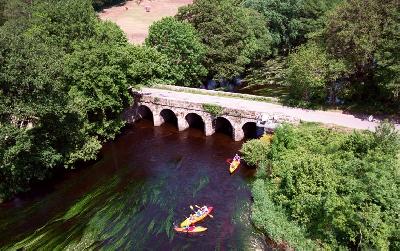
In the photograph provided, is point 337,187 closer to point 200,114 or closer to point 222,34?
point 200,114

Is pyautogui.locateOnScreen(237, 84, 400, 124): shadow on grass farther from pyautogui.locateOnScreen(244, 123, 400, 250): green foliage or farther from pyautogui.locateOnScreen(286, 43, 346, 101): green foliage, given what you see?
pyautogui.locateOnScreen(244, 123, 400, 250): green foliage

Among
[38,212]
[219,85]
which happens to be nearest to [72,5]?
[219,85]

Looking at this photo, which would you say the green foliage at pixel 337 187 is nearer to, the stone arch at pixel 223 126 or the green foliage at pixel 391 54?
the green foliage at pixel 391 54

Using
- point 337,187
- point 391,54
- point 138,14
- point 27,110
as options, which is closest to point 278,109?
point 391,54

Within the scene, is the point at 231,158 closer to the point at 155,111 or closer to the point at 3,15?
the point at 155,111

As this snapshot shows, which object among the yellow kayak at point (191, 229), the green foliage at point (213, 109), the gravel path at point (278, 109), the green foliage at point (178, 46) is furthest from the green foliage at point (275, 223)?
the green foliage at point (178, 46)

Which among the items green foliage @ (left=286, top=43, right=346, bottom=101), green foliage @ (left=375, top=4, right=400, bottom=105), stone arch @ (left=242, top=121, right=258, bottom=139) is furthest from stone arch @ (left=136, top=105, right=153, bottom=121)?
green foliage @ (left=375, top=4, right=400, bottom=105)

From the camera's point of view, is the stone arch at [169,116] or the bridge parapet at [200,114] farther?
the stone arch at [169,116]
